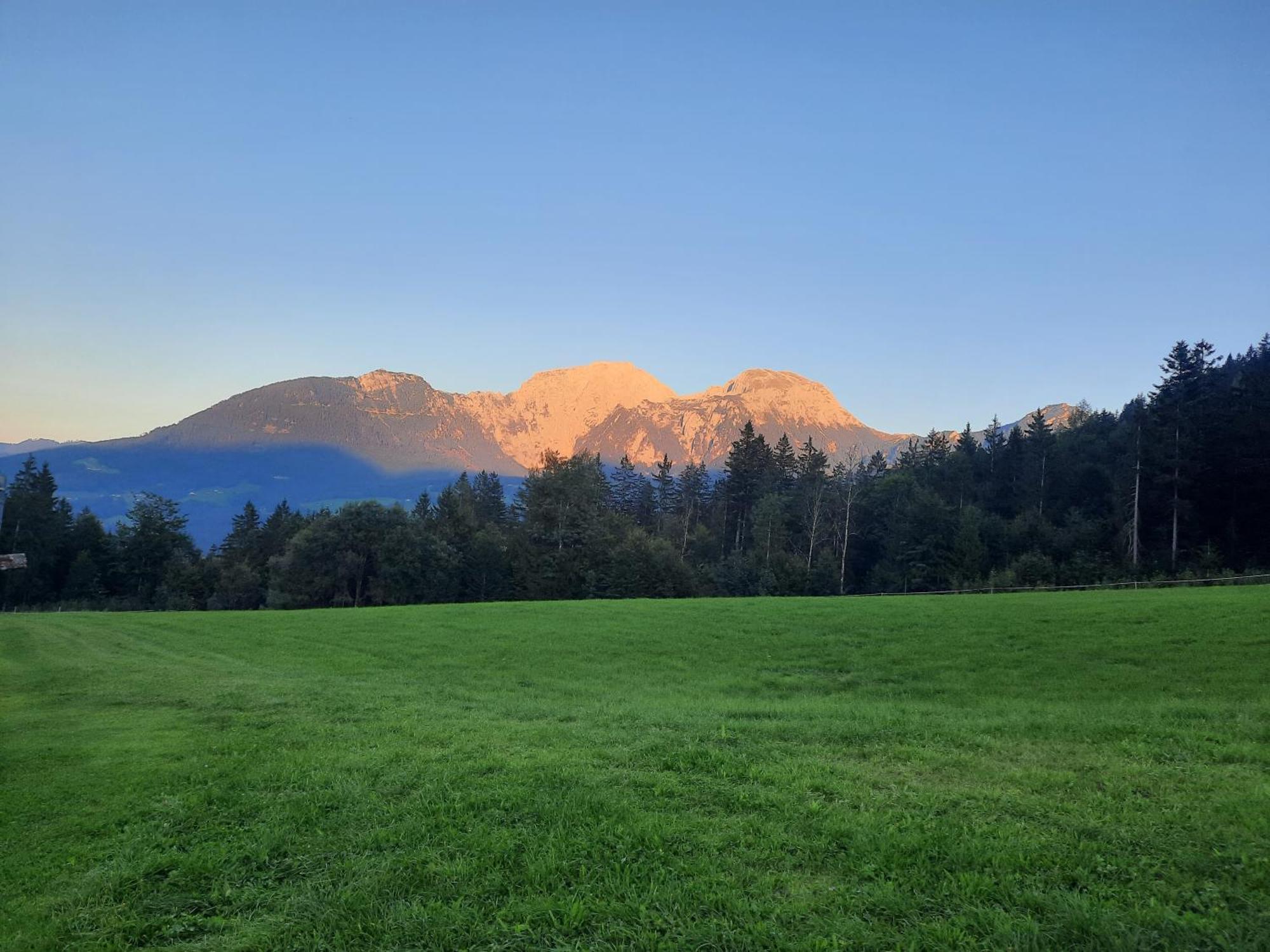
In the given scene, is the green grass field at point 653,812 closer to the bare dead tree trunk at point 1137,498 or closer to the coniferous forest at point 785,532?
the bare dead tree trunk at point 1137,498

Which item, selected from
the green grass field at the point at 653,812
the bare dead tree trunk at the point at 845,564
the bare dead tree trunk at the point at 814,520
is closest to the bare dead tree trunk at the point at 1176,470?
the bare dead tree trunk at the point at 845,564

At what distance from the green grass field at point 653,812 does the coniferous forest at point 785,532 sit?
5040 centimetres

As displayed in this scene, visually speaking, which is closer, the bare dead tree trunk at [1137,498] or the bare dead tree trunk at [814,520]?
the bare dead tree trunk at [1137,498]

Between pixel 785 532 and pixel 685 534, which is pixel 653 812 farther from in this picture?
pixel 685 534

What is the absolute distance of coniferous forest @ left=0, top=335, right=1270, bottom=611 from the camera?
61.0 metres

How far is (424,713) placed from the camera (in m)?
14.0

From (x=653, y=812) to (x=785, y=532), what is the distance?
89.4 meters

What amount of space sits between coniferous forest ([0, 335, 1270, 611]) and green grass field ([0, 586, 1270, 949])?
165ft

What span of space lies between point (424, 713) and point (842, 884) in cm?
1019

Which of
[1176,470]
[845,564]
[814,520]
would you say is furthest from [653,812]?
[814,520]

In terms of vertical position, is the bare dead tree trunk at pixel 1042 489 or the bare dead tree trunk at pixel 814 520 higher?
the bare dead tree trunk at pixel 1042 489

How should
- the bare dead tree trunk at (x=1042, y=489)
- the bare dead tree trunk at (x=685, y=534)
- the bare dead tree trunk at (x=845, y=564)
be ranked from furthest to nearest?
the bare dead tree trunk at (x=685, y=534) → the bare dead tree trunk at (x=1042, y=489) → the bare dead tree trunk at (x=845, y=564)

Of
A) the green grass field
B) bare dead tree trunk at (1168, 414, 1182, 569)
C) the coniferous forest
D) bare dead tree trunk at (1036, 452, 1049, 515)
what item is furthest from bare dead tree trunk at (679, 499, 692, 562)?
the green grass field

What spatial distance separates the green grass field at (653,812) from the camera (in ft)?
17.8
